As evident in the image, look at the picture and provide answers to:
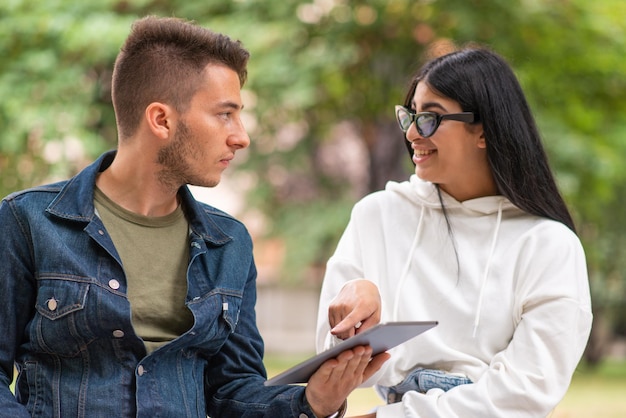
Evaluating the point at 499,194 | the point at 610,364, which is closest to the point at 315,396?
the point at 499,194

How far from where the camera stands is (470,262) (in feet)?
8.36

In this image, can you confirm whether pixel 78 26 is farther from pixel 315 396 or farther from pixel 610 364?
pixel 610 364

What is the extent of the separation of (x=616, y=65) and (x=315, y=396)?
751cm

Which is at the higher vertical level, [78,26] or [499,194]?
[78,26]

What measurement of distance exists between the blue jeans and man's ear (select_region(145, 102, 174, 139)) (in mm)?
862

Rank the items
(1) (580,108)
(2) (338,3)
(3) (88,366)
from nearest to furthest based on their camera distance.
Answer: (3) (88,366) → (2) (338,3) → (1) (580,108)

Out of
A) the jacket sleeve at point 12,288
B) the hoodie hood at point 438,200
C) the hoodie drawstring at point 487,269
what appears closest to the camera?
the jacket sleeve at point 12,288

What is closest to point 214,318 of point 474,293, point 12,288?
point 12,288

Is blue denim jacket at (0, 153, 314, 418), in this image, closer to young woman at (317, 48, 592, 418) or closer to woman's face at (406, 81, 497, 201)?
young woman at (317, 48, 592, 418)

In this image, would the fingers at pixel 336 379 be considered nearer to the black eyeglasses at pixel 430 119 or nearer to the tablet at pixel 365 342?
the tablet at pixel 365 342

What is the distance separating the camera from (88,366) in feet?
7.01

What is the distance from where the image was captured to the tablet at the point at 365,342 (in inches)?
77.9

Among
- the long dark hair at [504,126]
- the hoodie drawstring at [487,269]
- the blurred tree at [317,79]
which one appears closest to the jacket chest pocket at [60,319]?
the hoodie drawstring at [487,269]

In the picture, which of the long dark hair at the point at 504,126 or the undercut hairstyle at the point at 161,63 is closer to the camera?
the undercut hairstyle at the point at 161,63
